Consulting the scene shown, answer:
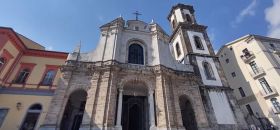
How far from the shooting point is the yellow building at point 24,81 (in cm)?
1245

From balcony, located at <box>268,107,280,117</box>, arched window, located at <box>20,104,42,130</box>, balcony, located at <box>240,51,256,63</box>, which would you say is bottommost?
arched window, located at <box>20,104,42,130</box>

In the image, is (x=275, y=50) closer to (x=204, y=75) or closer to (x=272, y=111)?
(x=272, y=111)

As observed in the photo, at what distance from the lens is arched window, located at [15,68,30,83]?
47.4 ft

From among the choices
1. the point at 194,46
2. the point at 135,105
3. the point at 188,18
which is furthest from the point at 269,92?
the point at 135,105

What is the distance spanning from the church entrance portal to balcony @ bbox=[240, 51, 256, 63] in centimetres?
1759

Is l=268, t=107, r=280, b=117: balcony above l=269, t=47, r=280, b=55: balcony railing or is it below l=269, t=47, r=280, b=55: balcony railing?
below

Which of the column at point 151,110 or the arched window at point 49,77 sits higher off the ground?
the arched window at point 49,77

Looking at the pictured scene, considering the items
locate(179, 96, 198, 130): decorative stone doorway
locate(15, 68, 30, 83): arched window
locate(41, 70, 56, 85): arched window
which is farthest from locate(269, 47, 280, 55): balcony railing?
locate(15, 68, 30, 83): arched window

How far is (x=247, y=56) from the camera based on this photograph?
935 inches

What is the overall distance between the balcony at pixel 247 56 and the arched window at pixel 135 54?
54.2 ft

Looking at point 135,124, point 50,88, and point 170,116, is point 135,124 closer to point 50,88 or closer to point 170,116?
point 170,116

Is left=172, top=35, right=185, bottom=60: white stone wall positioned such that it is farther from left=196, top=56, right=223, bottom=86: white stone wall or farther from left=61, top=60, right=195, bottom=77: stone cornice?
left=61, top=60, right=195, bottom=77: stone cornice

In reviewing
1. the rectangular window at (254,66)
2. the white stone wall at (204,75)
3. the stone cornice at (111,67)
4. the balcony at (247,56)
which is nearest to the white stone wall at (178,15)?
the white stone wall at (204,75)

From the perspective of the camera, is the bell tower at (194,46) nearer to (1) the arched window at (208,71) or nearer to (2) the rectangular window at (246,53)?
(1) the arched window at (208,71)
